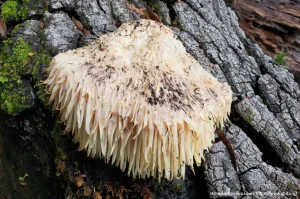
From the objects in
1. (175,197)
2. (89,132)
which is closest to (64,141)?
(89,132)

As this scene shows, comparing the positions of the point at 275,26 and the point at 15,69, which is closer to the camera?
the point at 15,69

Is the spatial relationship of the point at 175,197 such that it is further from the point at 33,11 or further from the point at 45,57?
the point at 33,11

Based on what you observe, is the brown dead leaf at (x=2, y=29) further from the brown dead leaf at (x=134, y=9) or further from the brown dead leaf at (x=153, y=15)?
the brown dead leaf at (x=153, y=15)

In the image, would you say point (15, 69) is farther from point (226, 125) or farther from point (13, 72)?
point (226, 125)

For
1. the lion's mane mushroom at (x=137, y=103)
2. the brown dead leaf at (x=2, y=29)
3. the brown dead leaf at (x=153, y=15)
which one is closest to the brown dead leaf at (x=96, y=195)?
the lion's mane mushroom at (x=137, y=103)

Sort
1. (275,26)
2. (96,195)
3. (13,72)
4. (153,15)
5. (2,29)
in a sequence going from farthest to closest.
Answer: (275,26), (153,15), (2,29), (13,72), (96,195)

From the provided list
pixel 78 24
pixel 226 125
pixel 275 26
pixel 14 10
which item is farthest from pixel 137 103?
pixel 275 26

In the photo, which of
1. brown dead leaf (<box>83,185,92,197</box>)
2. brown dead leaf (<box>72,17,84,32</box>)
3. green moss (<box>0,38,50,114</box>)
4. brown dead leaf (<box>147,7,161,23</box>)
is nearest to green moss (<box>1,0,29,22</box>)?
green moss (<box>0,38,50,114</box>)
